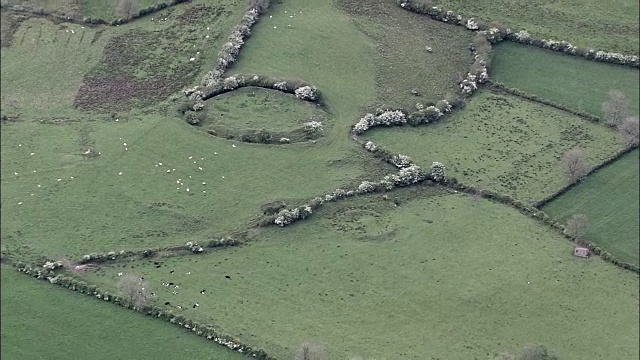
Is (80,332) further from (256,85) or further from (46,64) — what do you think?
(46,64)

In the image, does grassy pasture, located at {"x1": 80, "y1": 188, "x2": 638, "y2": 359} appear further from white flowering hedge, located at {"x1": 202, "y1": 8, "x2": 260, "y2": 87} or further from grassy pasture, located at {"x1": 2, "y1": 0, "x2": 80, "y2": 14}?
grassy pasture, located at {"x1": 2, "y1": 0, "x2": 80, "y2": 14}

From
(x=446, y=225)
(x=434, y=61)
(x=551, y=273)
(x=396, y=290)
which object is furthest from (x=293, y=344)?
(x=434, y=61)

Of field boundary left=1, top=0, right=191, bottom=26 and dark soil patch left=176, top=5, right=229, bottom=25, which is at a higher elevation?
dark soil patch left=176, top=5, right=229, bottom=25

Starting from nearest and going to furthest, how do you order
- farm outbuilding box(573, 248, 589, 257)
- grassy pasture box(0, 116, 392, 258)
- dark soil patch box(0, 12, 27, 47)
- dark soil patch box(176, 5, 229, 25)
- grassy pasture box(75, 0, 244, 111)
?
grassy pasture box(0, 116, 392, 258), farm outbuilding box(573, 248, 589, 257), grassy pasture box(75, 0, 244, 111), dark soil patch box(0, 12, 27, 47), dark soil patch box(176, 5, 229, 25)

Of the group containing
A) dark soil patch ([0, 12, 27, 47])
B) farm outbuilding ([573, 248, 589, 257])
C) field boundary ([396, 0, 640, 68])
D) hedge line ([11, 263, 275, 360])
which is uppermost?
field boundary ([396, 0, 640, 68])

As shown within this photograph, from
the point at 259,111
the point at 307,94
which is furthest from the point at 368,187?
the point at 259,111

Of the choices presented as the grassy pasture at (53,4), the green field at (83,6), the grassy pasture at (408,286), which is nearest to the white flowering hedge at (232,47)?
the green field at (83,6)

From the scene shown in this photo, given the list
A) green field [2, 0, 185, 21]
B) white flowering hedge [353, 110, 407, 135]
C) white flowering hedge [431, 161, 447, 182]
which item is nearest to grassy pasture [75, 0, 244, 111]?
green field [2, 0, 185, 21]
